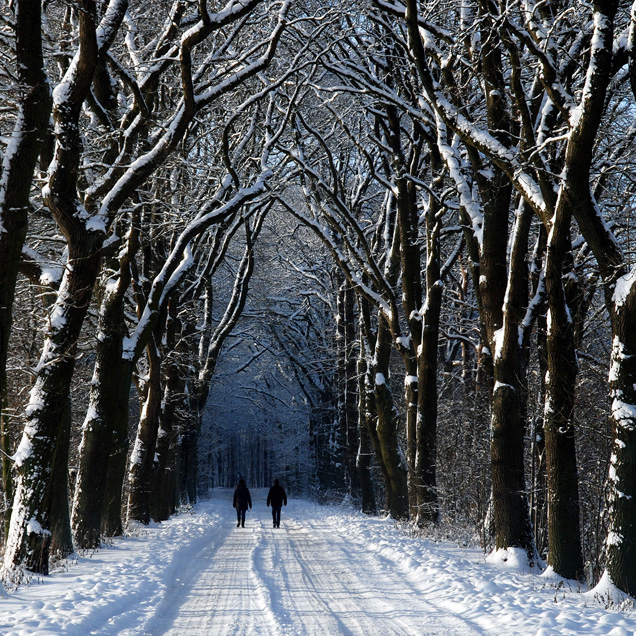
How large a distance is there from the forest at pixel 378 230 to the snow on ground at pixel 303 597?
2.68 ft

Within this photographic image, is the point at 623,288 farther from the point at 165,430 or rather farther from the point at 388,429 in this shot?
the point at 165,430

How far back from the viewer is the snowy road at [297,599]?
6910 millimetres

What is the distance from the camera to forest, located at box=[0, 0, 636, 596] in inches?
324

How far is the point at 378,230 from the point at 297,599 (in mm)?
15506

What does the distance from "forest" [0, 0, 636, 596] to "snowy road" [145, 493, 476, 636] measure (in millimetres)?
2098

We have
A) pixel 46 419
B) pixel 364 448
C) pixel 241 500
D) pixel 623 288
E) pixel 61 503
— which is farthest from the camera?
pixel 364 448

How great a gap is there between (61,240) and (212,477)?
66.9 meters

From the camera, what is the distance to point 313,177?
1823 centimetres

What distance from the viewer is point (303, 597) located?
341 inches

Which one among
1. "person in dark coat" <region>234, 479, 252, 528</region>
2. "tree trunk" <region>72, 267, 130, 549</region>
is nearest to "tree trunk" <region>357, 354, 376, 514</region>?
"person in dark coat" <region>234, 479, 252, 528</region>

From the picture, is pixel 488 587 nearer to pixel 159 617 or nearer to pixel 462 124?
pixel 159 617

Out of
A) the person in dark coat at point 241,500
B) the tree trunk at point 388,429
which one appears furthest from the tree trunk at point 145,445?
the tree trunk at point 388,429

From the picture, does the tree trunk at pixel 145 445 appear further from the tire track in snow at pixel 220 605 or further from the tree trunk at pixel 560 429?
the tree trunk at pixel 560 429

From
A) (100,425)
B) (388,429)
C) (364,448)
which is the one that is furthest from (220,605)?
(364,448)
